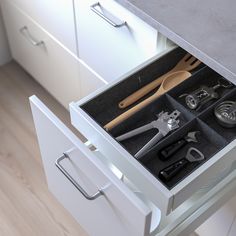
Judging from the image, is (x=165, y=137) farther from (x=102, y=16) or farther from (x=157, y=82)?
(x=102, y=16)

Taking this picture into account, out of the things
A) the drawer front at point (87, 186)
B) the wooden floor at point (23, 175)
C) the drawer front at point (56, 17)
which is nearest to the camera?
the drawer front at point (87, 186)

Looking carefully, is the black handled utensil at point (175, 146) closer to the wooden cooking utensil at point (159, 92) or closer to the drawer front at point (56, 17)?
the wooden cooking utensil at point (159, 92)

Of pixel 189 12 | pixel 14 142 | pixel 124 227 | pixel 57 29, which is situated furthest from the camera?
pixel 14 142

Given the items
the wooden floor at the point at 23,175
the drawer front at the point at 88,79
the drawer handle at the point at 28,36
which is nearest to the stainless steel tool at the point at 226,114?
the drawer front at the point at 88,79

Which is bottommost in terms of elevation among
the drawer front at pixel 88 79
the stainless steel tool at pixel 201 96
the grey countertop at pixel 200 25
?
the drawer front at pixel 88 79

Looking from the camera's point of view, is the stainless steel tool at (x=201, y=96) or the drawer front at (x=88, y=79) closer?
the stainless steel tool at (x=201, y=96)

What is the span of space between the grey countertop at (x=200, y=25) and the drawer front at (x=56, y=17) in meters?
0.37

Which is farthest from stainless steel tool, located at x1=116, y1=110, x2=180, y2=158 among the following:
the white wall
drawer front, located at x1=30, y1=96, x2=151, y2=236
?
the white wall

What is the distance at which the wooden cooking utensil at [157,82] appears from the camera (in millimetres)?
1022

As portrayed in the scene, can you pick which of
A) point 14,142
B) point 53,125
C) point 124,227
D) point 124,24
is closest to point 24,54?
point 14,142

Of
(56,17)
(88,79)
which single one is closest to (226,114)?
(88,79)

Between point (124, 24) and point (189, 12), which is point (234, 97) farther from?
point (124, 24)

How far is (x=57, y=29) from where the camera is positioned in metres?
1.46

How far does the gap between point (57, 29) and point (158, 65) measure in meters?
0.53
